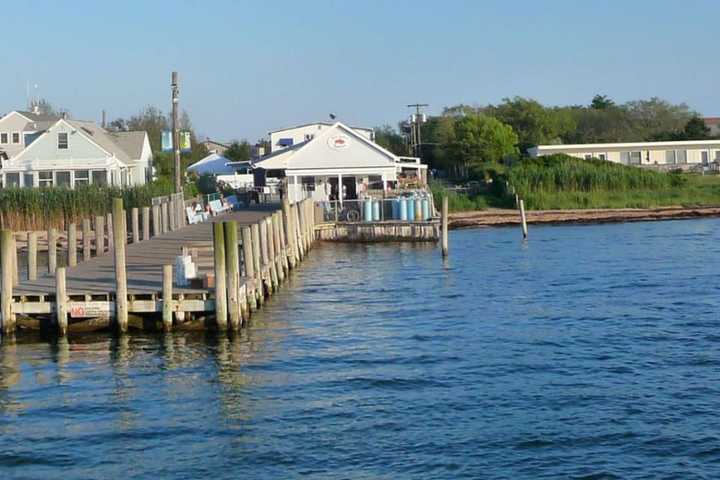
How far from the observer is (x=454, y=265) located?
41844mm

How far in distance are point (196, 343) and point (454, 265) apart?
19.0 meters

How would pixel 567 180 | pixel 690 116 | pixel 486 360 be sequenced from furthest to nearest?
pixel 690 116 → pixel 567 180 → pixel 486 360

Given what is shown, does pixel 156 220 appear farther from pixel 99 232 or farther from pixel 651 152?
pixel 651 152

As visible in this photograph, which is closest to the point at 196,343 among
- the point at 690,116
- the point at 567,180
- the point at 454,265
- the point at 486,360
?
the point at 486,360

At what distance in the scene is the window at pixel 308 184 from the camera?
5956 centimetres

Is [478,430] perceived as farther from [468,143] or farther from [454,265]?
[468,143]

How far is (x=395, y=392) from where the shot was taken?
768 inches

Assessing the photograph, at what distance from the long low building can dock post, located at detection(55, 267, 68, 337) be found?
75.9 m

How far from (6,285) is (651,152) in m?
81.7

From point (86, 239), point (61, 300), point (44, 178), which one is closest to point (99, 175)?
point (44, 178)

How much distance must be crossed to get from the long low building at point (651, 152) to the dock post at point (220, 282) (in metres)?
75.2

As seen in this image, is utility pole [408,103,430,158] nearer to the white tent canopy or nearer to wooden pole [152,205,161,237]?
the white tent canopy

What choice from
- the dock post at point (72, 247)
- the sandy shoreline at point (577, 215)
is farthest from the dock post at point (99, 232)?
the sandy shoreline at point (577, 215)

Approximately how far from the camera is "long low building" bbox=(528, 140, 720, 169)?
320 feet
